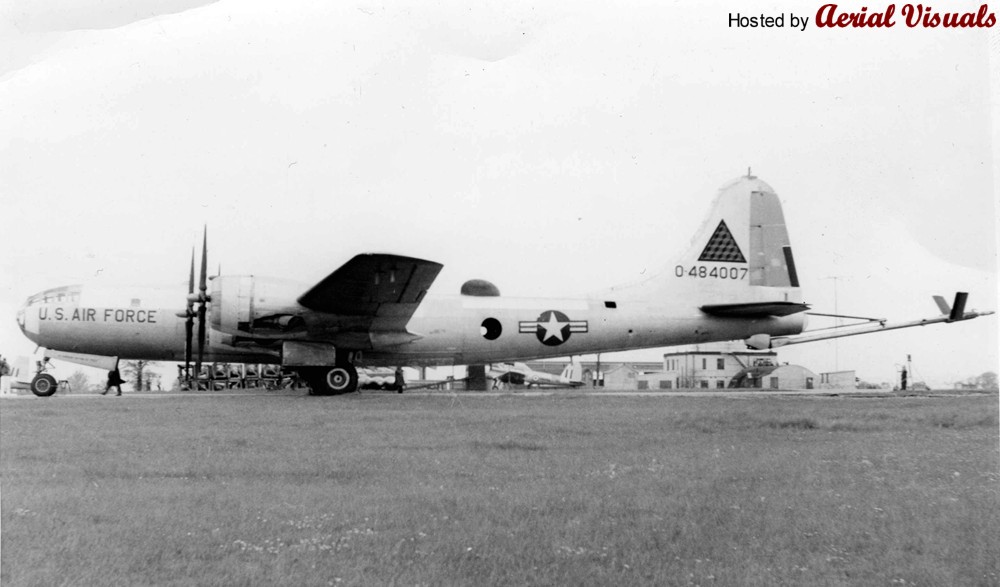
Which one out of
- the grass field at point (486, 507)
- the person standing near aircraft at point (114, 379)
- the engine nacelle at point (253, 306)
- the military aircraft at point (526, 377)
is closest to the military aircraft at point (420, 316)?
the engine nacelle at point (253, 306)

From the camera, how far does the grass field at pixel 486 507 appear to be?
428cm

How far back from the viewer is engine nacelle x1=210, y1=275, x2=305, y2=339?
43.7 feet

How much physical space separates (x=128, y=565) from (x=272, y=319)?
9.78 metres

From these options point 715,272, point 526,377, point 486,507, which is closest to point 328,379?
point 715,272

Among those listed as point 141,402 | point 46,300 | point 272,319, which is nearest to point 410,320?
point 272,319

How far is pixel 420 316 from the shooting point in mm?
15531

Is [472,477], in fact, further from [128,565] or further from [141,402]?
[141,402]

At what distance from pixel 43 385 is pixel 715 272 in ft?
44.9

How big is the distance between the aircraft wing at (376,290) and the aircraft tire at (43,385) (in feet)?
16.1

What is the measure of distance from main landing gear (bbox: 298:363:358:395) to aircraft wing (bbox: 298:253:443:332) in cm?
107

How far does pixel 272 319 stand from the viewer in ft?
44.8

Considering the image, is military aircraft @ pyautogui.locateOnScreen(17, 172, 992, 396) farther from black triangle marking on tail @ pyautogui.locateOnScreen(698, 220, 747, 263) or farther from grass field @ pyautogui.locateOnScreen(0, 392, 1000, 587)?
grass field @ pyautogui.locateOnScreen(0, 392, 1000, 587)

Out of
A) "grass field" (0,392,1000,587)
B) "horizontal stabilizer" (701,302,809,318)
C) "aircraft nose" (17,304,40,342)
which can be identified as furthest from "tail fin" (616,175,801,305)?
"aircraft nose" (17,304,40,342)

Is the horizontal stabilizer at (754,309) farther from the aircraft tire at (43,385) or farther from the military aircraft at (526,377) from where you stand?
the military aircraft at (526,377)
